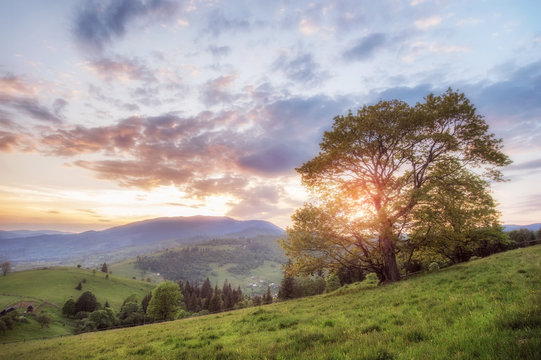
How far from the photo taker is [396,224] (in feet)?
65.3

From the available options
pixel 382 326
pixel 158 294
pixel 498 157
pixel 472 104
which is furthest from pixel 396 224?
pixel 158 294

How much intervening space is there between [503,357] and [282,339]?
6201 mm

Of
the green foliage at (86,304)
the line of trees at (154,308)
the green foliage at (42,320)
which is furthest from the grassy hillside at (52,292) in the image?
the green foliage at (86,304)

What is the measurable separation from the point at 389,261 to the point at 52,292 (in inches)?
8132

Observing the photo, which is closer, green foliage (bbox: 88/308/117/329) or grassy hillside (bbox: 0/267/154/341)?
grassy hillside (bbox: 0/267/154/341)

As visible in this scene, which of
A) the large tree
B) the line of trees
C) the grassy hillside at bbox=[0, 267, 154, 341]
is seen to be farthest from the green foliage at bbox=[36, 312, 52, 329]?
the large tree

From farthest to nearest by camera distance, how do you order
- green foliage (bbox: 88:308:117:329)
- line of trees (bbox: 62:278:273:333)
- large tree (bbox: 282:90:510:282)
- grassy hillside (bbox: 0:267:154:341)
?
1. green foliage (bbox: 88:308:117:329)
2. grassy hillside (bbox: 0:267:154:341)
3. line of trees (bbox: 62:278:273:333)
4. large tree (bbox: 282:90:510:282)

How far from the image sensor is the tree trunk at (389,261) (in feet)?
67.8

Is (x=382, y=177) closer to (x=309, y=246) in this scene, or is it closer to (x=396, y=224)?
(x=396, y=224)

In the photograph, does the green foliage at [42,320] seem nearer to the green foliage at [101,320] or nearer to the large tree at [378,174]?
the green foliage at [101,320]

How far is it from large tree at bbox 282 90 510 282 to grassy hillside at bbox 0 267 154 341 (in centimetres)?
10973

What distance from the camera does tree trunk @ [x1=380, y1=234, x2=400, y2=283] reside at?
813 inches

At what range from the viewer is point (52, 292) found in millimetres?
147125

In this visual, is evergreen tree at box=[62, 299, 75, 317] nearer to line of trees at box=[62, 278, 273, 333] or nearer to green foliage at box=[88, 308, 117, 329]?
line of trees at box=[62, 278, 273, 333]
